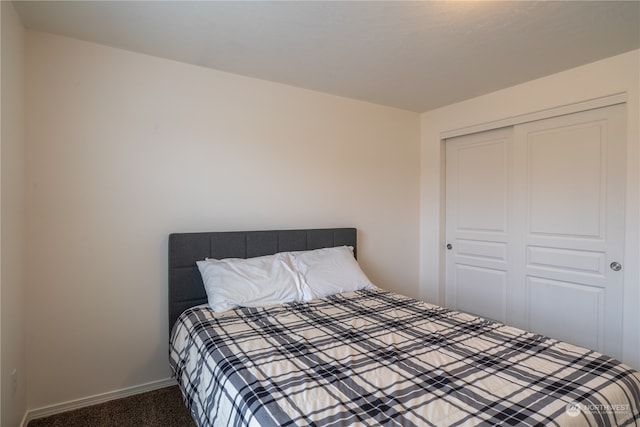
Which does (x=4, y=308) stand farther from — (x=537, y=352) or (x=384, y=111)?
(x=384, y=111)

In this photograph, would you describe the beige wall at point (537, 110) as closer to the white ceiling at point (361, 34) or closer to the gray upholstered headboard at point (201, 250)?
the white ceiling at point (361, 34)

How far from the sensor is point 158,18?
188 cm

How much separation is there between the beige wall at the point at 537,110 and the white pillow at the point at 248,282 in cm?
189

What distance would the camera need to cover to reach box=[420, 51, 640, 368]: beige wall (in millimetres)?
2291

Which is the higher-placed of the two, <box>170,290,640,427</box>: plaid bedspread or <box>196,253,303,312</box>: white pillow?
<box>196,253,303,312</box>: white pillow

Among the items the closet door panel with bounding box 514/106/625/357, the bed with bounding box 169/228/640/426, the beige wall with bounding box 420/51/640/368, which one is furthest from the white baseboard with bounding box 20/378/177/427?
the closet door panel with bounding box 514/106/625/357

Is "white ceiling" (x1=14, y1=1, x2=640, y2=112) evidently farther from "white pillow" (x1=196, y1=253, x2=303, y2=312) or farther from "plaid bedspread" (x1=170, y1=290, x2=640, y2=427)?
"plaid bedspread" (x1=170, y1=290, x2=640, y2=427)

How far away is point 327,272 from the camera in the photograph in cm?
261

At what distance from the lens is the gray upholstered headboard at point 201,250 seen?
2320 millimetres

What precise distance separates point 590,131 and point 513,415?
2.42 metres

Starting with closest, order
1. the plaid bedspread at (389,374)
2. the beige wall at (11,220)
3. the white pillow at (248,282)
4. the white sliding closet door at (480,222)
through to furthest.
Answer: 1. the plaid bedspread at (389,374)
2. the beige wall at (11,220)
3. the white pillow at (248,282)
4. the white sliding closet door at (480,222)

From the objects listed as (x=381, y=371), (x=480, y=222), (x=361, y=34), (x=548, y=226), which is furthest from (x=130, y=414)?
(x=548, y=226)

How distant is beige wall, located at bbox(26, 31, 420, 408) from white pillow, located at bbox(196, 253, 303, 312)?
1.25ft

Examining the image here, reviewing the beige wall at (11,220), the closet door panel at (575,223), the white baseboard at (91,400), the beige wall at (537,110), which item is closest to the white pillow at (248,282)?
the white baseboard at (91,400)
